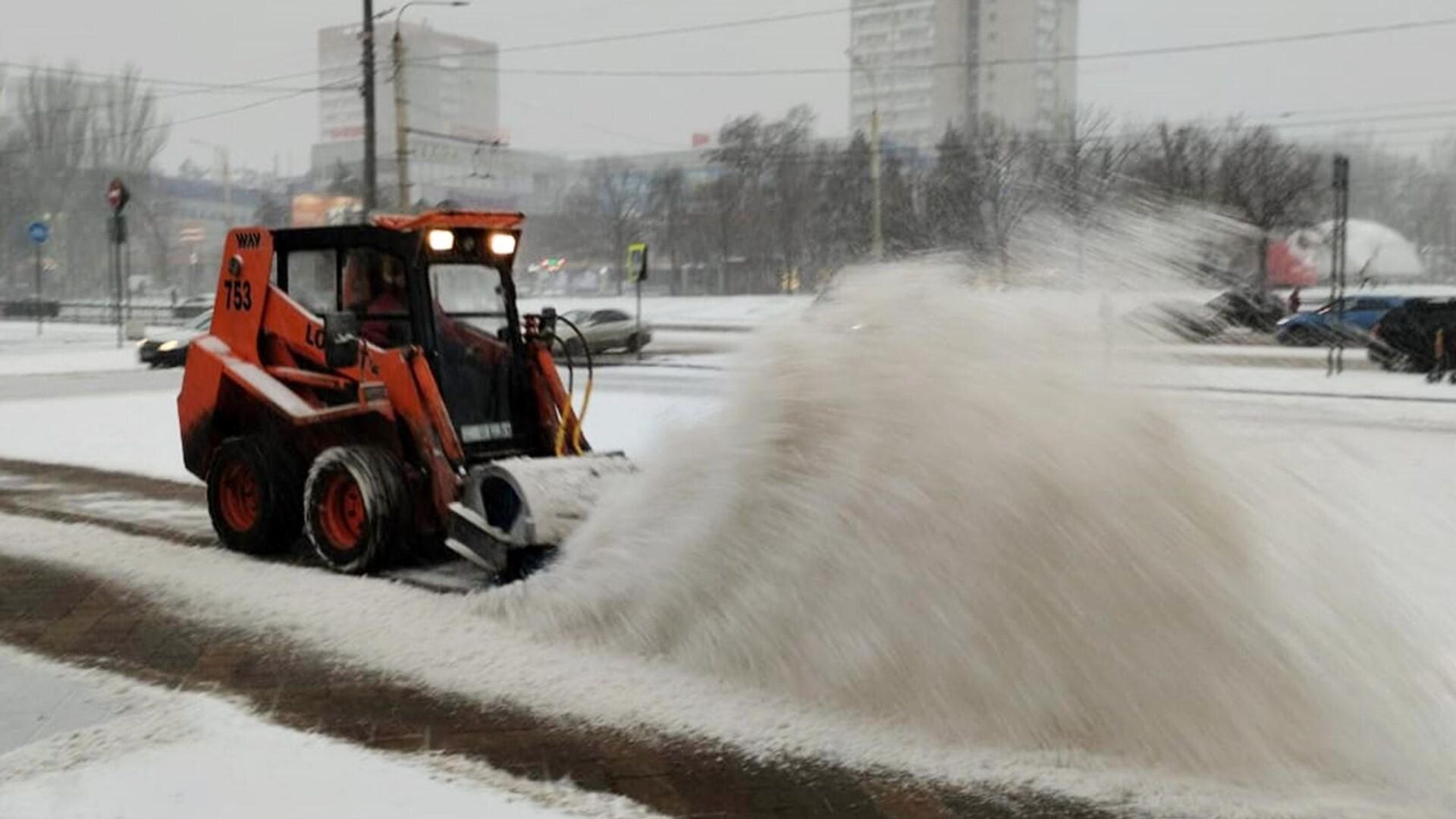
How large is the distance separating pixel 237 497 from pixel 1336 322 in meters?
22.6

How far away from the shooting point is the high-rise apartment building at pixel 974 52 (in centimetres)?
4275

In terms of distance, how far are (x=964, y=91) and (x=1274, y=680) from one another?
47522 mm

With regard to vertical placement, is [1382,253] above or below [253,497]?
above

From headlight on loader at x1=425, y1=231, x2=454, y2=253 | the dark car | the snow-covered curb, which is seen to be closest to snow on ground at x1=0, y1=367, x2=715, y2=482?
headlight on loader at x1=425, y1=231, x2=454, y2=253

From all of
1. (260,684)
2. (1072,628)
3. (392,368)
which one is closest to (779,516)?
(1072,628)

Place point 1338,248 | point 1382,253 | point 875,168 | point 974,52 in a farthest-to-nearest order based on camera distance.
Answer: point 1382,253 < point 974,52 < point 875,168 < point 1338,248

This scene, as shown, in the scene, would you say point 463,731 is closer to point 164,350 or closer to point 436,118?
point 164,350

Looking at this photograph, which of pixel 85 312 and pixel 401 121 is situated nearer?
pixel 401 121

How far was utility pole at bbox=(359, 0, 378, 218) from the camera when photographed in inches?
1083

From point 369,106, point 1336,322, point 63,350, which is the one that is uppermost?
point 369,106

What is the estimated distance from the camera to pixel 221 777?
17.1ft

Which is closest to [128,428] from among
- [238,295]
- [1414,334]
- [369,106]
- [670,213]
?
[238,295]

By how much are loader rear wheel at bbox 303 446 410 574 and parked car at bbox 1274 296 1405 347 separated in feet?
63.1

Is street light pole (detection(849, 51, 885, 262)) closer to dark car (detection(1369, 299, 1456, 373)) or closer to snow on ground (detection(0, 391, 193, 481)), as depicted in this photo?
dark car (detection(1369, 299, 1456, 373))
